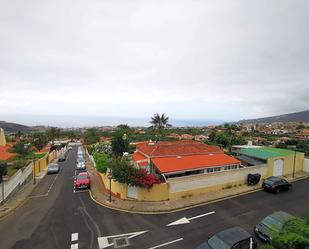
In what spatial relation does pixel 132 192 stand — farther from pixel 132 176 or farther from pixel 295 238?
pixel 295 238

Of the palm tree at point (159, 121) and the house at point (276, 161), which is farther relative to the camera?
the palm tree at point (159, 121)

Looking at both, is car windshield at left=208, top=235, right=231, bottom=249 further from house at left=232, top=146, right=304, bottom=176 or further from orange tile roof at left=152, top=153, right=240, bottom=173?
house at left=232, top=146, right=304, bottom=176

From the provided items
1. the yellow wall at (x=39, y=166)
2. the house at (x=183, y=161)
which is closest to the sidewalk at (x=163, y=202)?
the house at (x=183, y=161)

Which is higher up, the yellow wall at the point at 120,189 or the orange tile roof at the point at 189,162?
the orange tile roof at the point at 189,162

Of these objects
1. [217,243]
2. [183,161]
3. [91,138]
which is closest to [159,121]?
[91,138]

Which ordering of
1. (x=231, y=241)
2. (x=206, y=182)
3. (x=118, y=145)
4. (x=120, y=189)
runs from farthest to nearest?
1. (x=118, y=145)
2. (x=206, y=182)
3. (x=120, y=189)
4. (x=231, y=241)

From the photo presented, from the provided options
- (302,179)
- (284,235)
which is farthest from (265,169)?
(284,235)

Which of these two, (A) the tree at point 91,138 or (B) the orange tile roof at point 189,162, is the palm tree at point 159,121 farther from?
(B) the orange tile roof at point 189,162
